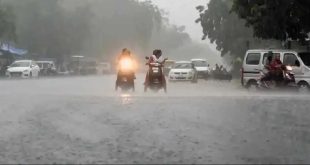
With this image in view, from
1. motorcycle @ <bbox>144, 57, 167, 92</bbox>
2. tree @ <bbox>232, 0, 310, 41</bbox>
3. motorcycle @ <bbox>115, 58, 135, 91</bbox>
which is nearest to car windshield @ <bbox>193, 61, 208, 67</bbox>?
tree @ <bbox>232, 0, 310, 41</bbox>

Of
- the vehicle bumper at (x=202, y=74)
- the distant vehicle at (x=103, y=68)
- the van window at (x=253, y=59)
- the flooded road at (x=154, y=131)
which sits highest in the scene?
the van window at (x=253, y=59)

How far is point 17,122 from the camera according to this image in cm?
1327

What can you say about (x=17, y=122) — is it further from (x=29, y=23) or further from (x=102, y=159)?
(x=29, y=23)

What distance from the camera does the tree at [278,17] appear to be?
27.9 meters

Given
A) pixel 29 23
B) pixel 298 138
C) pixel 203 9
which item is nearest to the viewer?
pixel 298 138

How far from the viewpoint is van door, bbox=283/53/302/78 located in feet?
80.9

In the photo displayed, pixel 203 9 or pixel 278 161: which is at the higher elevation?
pixel 203 9

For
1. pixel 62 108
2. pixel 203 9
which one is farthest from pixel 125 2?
pixel 62 108

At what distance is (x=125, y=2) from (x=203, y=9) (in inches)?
1829

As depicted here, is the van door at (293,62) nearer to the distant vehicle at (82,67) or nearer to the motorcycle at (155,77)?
the motorcycle at (155,77)

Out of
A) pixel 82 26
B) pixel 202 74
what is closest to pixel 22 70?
pixel 202 74

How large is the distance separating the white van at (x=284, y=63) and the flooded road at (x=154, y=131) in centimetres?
662

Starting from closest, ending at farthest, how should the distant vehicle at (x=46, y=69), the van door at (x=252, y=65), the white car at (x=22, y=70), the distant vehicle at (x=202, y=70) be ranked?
the van door at (x=252, y=65) → the white car at (x=22, y=70) → the distant vehicle at (x=202, y=70) → the distant vehicle at (x=46, y=69)

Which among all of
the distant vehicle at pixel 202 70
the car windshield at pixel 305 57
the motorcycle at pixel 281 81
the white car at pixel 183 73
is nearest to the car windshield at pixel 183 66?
the white car at pixel 183 73
